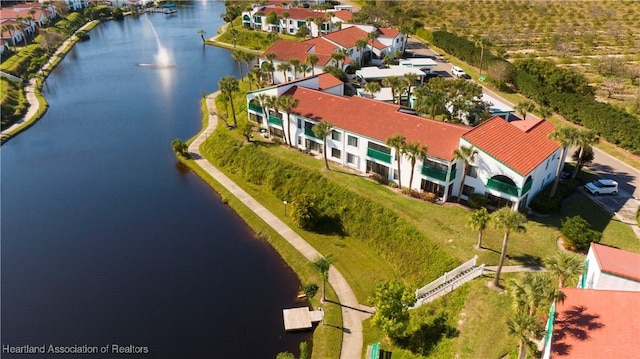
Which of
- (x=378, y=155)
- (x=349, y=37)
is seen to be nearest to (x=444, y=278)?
(x=378, y=155)

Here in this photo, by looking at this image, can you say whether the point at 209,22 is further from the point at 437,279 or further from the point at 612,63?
the point at 437,279

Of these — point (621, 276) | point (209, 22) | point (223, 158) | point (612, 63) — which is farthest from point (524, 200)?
point (209, 22)

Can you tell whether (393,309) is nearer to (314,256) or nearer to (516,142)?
(314,256)

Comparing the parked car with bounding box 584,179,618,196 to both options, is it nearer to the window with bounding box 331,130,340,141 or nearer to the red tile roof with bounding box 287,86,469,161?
the red tile roof with bounding box 287,86,469,161

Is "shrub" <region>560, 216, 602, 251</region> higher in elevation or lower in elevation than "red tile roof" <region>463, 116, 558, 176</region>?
lower

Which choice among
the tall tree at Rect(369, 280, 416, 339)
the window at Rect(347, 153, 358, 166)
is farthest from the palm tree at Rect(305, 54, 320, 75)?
the tall tree at Rect(369, 280, 416, 339)

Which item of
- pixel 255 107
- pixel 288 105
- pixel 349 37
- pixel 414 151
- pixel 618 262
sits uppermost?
pixel 349 37
